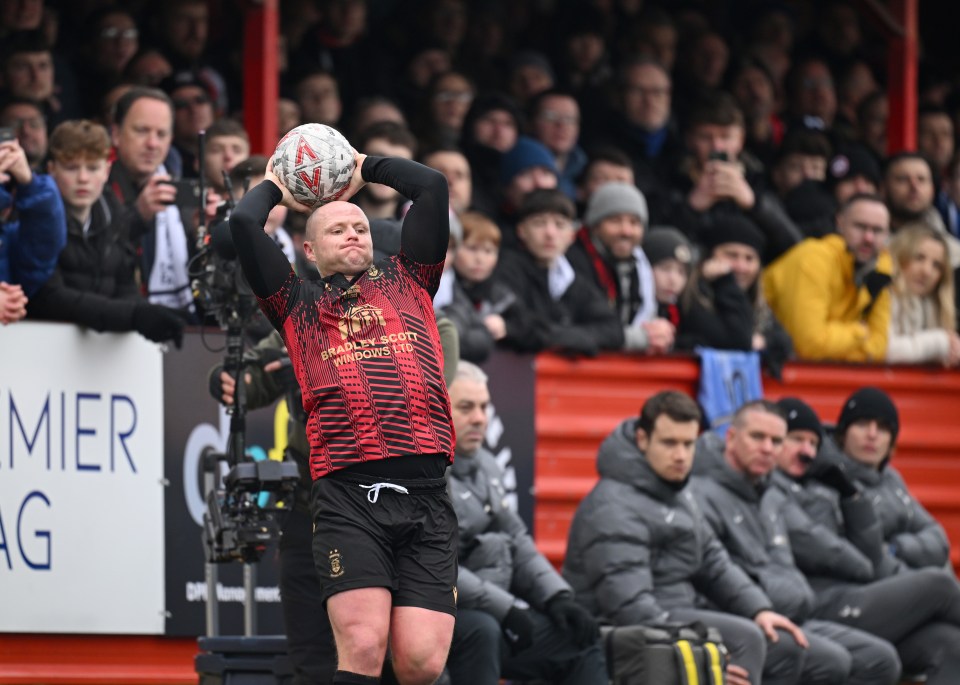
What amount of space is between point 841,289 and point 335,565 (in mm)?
6620

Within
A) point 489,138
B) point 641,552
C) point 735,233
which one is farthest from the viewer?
point 489,138

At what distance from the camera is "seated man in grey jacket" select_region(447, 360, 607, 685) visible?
28.8ft

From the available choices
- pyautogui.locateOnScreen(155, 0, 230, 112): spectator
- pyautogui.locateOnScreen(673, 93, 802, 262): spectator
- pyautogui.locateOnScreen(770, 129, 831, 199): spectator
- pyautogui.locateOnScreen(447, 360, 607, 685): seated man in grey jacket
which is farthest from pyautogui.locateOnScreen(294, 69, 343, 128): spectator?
pyautogui.locateOnScreen(770, 129, 831, 199): spectator

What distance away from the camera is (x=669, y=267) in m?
12.1

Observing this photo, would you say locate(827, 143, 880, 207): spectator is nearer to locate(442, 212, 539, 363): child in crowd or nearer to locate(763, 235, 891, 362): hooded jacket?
locate(763, 235, 891, 362): hooded jacket

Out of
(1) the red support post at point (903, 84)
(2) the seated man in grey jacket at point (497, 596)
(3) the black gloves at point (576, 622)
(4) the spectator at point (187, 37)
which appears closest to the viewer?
(2) the seated man in grey jacket at point (497, 596)

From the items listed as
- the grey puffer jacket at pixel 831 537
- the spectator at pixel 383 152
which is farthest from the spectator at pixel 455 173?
the grey puffer jacket at pixel 831 537

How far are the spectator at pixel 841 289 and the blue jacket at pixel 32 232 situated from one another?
5325mm

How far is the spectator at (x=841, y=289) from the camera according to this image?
1270 centimetres

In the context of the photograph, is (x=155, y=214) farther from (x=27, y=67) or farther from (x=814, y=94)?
(x=814, y=94)

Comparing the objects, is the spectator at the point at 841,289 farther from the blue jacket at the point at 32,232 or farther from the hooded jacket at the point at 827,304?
the blue jacket at the point at 32,232

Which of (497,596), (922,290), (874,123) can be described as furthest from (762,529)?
(874,123)

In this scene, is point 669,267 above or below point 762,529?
above

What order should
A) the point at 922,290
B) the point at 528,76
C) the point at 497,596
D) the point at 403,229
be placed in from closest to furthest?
the point at 403,229 < the point at 497,596 < the point at 922,290 < the point at 528,76
